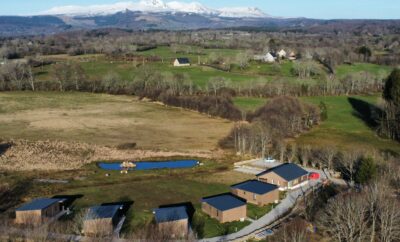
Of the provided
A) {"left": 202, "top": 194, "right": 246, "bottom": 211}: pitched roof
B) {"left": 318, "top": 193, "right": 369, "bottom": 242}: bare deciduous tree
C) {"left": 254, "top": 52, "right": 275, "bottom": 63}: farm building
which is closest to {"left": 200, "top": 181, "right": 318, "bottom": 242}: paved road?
{"left": 202, "top": 194, "right": 246, "bottom": 211}: pitched roof

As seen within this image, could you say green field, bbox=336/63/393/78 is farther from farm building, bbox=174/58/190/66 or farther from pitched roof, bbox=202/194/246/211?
pitched roof, bbox=202/194/246/211

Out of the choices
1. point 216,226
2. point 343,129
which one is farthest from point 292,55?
point 216,226

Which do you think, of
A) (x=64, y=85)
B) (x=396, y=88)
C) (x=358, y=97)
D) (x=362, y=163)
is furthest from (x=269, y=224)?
(x=64, y=85)

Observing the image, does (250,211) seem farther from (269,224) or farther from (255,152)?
(255,152)

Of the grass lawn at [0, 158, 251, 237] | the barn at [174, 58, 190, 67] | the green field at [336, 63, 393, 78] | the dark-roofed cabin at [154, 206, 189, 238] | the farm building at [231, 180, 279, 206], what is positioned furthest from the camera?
the barn at [174, 58, 190, 67]

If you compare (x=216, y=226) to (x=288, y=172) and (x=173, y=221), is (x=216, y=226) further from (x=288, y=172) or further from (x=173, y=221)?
(x=288, y=172)

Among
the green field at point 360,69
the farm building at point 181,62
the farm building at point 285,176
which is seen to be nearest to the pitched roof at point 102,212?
the farm building at point 285,176
